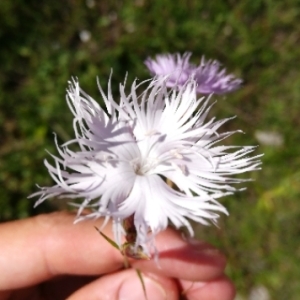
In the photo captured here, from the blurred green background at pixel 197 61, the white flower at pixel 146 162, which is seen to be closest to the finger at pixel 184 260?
the white flower at pixel 146 162

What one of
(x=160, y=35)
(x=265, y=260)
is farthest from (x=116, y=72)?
(x=265, y=260)

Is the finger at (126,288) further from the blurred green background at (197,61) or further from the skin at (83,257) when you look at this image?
the blurred green background at (197,61)

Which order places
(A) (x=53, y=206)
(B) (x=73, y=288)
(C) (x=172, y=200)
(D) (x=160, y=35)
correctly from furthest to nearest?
(D) (x=160, y=35)
(A) (x=53, y=206)
(B) (x=73, y=288)
(C) (x=172, y=200)

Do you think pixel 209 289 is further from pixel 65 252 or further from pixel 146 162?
pixel 146 162

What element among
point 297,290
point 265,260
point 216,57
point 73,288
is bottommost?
point 297,290

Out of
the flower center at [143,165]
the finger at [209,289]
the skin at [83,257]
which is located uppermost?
the flower center at [143,165]

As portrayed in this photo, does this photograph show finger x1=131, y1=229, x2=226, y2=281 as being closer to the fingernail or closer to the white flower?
the fingernail

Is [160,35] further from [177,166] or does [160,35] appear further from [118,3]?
[177,166]

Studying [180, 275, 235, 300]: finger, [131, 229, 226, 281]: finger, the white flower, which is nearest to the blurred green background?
[180, 275, 235, 300]: finger
